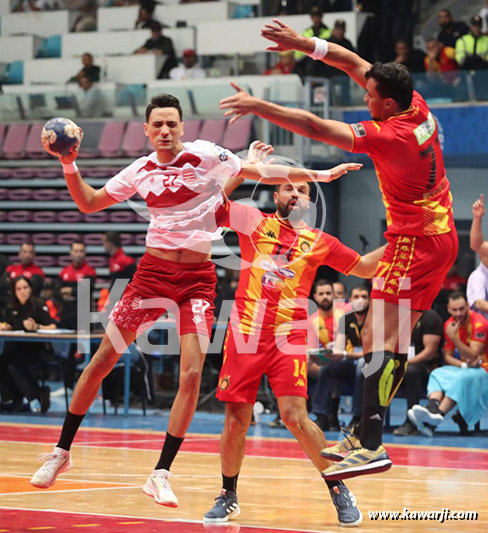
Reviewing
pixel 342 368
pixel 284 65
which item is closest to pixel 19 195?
pixel 284 65

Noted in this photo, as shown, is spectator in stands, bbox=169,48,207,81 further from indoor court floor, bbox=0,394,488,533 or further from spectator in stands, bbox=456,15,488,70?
indoor court floor, bbox=0,394,488,533

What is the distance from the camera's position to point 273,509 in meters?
6.67

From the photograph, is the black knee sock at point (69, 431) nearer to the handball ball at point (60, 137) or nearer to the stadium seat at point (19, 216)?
the handball ball at point (60, 137)

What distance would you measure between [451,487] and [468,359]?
4031 mm

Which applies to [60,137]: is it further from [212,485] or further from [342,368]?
[342,368]

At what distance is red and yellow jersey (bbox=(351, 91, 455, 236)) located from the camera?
216 inches

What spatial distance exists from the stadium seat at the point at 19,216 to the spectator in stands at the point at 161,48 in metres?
3.96

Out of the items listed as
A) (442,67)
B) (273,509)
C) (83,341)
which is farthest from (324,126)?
(442,67)

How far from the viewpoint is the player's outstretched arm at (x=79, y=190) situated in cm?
646

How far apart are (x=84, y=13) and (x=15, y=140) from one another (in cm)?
484

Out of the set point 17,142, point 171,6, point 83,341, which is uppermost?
point 171,6

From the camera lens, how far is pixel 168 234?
6.56m

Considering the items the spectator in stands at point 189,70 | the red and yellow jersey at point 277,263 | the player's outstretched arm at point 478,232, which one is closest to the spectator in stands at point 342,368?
the player's outstretched arm at point 478,232

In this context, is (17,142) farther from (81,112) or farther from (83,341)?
(83,341)
